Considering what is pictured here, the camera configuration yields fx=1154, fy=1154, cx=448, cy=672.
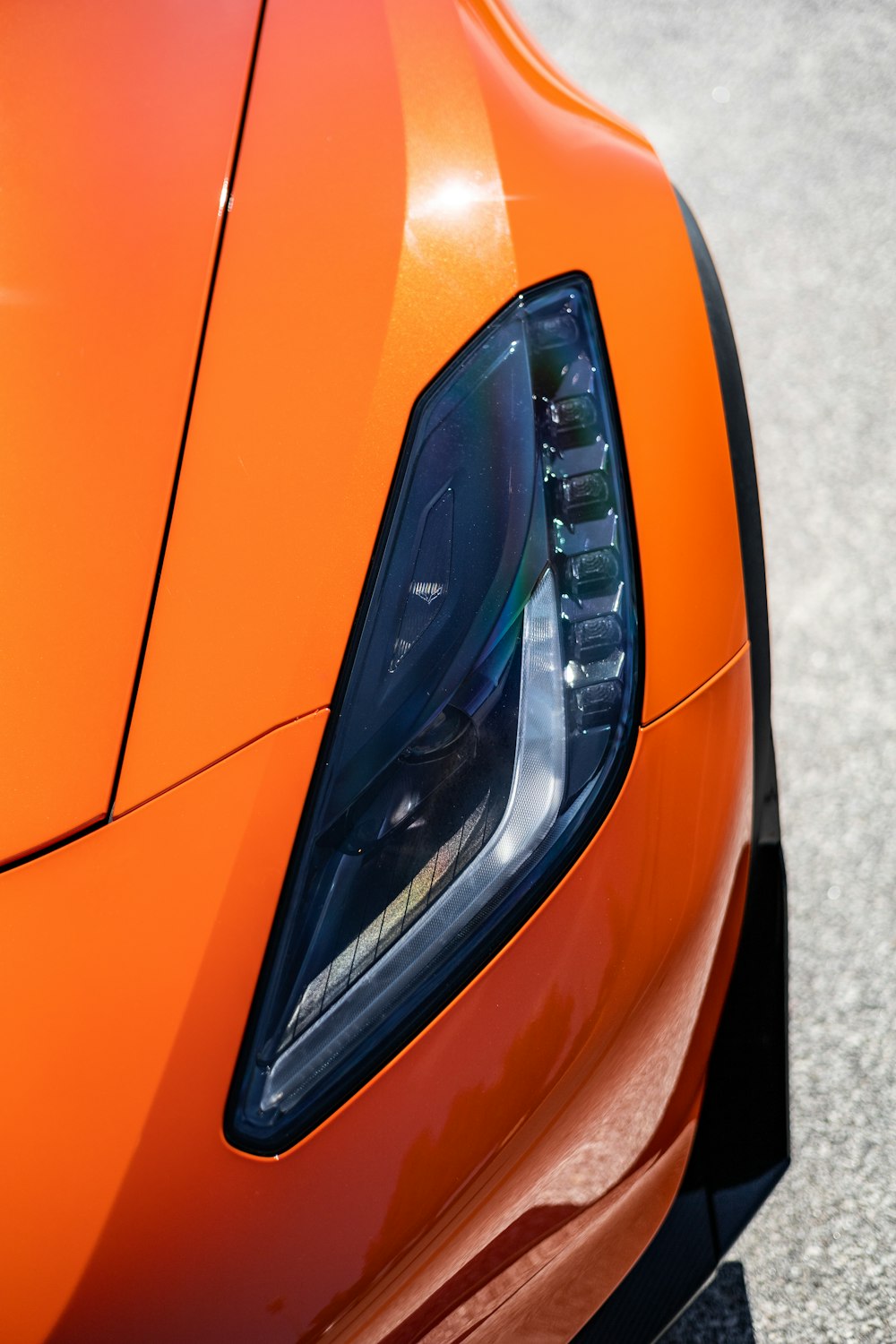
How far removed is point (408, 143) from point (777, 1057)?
108 centimetres

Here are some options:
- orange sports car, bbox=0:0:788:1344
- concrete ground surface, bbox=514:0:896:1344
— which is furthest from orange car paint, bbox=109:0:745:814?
concrete ground surface, bbox=514:0:896:1344

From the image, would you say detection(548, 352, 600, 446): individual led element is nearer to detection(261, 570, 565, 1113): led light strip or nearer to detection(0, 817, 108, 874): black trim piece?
detection(261, 570, 565, 1113): led light strip

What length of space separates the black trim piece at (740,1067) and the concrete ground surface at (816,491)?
353 mm

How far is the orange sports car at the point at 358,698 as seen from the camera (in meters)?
0.95

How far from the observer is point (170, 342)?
1129 millimetres

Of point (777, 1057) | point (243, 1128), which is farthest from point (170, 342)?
point (777, 1057)

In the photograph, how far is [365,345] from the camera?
42.9 inches

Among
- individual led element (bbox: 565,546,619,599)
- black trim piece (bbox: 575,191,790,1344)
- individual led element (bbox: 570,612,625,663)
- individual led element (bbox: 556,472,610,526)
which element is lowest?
black trim piece (bbox: 575,191,790,1344)

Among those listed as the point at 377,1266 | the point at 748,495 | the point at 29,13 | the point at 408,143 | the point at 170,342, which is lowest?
the point at 377,1266

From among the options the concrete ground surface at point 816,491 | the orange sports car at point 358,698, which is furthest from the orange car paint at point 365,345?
the concrete ground surface at point 816,491

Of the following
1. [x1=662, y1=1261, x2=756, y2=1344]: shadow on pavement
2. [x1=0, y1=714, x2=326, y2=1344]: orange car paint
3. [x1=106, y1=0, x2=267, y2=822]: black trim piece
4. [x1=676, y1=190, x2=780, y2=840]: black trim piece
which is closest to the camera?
[x1=0, y1=714, x2=326, y2=1344]: orange car paint

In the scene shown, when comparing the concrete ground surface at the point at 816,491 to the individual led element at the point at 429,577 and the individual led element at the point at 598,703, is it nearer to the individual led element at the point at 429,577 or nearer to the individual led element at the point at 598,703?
the individual led element at the point at 598,703

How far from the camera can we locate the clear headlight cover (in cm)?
99

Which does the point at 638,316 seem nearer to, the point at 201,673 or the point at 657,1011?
the point at 201,673
